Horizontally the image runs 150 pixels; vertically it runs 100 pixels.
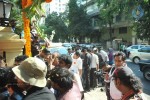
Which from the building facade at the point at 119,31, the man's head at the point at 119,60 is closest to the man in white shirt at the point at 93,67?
the man's head at the point at 119,60

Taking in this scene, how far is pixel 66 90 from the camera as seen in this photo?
3.22 metres

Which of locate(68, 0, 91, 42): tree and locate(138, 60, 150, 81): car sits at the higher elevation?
locate(68, 0, 91, 42): tree

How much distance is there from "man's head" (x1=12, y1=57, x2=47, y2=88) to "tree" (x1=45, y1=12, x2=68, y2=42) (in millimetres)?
54673

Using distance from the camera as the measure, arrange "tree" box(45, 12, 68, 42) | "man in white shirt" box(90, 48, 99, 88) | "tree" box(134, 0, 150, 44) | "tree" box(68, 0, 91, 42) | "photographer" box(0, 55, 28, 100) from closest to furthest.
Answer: "photographer" box(0, 55, 28, 100) → "man in white shirt" box(90, 48, 99, 88) → "tree" box(134, 0, 150, 44) → "tree" box(68, 0, 91, 42) → "tree" box(45, 12, 68, 42)

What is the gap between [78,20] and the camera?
51.2 m

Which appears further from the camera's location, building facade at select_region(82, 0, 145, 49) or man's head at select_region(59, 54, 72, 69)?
building facade at select_region(82, 0, 145, 49)

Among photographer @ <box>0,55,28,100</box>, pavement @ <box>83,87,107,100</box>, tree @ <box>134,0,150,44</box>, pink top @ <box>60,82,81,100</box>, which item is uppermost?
tree @ <box>134,0,150,44</box>

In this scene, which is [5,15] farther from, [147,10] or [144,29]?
[144,29]

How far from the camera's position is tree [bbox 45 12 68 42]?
57.7 meters

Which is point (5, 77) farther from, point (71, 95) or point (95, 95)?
point (95, 95)

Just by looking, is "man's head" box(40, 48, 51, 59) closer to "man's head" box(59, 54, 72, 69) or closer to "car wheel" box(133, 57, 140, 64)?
"man's head" box(59, 54, 72, 69)

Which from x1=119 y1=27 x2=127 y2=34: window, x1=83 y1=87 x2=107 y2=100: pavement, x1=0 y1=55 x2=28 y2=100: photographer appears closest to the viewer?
x1=0 y1=55 x2=28 y2=100: photographer

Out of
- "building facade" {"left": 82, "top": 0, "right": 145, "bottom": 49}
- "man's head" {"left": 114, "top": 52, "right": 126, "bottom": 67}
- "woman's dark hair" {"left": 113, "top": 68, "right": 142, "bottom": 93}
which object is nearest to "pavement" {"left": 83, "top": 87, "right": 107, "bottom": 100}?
"man's head" {"left": 114, "top": 52, "right": 126, "bottom": 67}

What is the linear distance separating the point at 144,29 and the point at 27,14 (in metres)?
18.6
